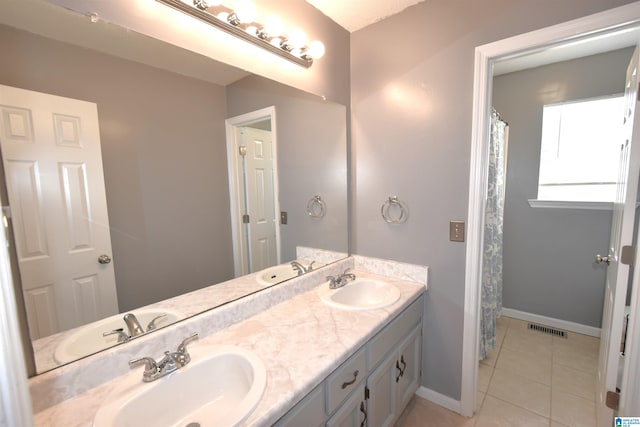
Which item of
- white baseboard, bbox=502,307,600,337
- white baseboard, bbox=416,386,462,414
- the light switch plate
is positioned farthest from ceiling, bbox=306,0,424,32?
white baseboard, bbox=502,307,600,337

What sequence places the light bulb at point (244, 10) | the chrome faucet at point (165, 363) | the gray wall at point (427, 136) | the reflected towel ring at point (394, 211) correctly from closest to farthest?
the chrome faucet at point (165, 363)
the light bulb at point (244, 10)
the gray wall at point (427, 136)
the reflected towel ring at point (394, 211)

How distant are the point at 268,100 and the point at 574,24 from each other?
4.65 feet

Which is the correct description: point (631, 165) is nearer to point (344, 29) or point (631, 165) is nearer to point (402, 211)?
point (402, 211)

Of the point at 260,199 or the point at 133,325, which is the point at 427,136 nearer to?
the point at 260,199

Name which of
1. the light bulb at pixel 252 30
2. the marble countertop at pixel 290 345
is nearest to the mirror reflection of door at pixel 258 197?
the marble countertop at pixel 290 345

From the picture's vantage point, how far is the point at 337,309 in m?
1.40

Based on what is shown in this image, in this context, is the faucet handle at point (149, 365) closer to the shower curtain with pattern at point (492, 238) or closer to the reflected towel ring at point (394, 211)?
the reflected towel ring at point (394, 211)

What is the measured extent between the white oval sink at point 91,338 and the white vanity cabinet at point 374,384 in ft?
2.04

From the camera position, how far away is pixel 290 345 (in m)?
1.08

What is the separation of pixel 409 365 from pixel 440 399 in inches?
15.8

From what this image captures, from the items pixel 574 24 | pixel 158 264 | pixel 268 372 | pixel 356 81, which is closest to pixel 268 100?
pixel 356 81

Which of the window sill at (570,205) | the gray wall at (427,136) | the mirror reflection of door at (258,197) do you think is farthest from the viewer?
A: the window sill at (570,205)

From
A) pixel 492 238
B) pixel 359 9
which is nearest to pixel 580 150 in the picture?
pixel 492 238

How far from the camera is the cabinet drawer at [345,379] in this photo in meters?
1.01
